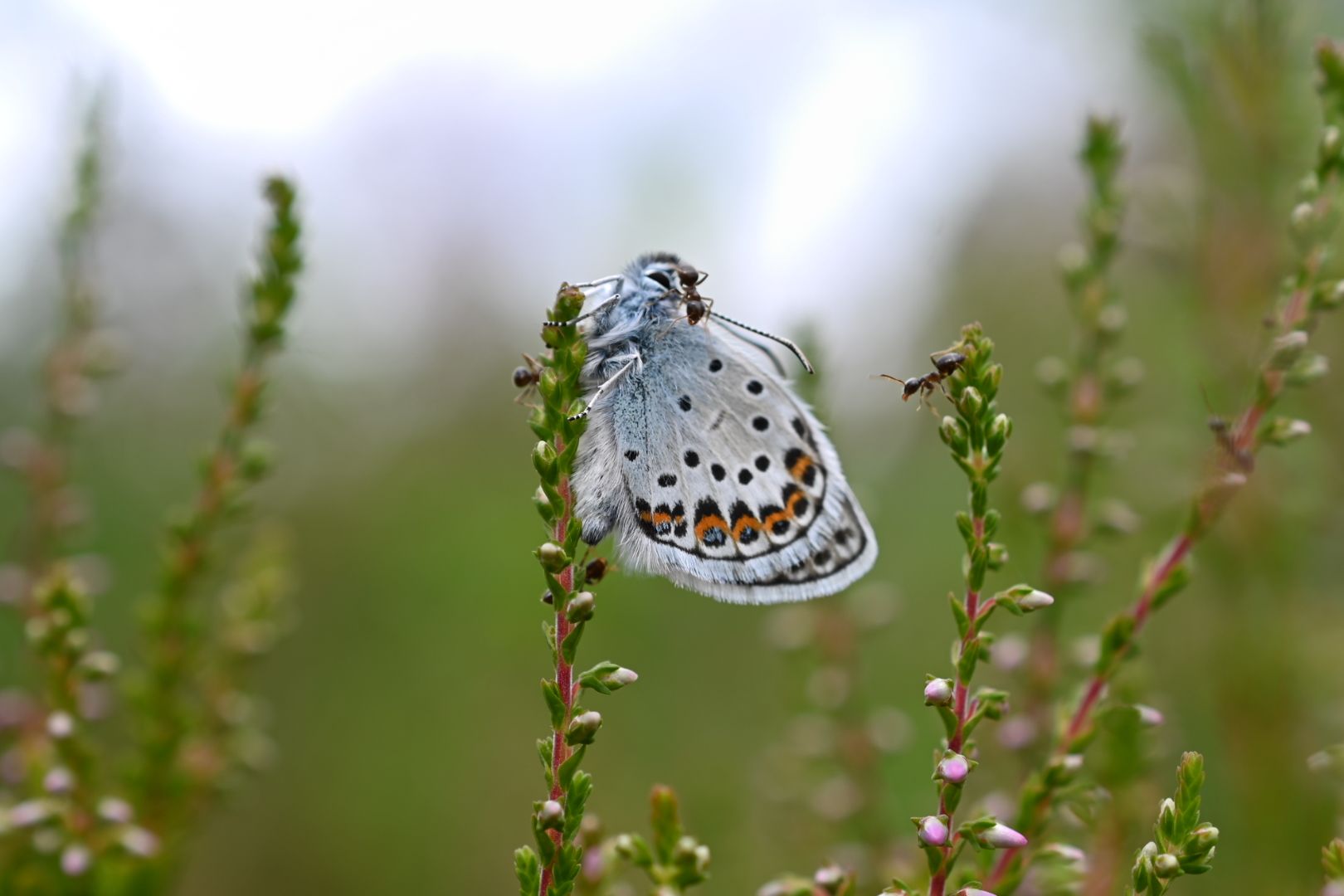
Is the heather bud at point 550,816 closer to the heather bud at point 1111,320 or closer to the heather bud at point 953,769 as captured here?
the heather bud at point 953,769

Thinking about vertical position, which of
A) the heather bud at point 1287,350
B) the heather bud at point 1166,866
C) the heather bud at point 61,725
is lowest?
the heather bud at point 1166,866

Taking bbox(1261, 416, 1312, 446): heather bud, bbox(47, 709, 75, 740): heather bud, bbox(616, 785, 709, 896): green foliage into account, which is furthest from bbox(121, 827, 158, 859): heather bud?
bbox(1261, 416, 1312, 446): heather bud

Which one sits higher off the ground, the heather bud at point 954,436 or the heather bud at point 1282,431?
the heather bud at point 1282,431

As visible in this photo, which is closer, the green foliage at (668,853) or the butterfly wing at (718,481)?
the green foliage at (668,853)

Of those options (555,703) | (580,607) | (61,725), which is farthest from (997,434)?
(61,725)

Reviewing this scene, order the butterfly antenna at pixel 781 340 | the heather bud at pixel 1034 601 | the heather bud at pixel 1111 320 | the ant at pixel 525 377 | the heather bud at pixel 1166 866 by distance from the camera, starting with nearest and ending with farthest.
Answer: the heather bud at pixel 1166 866
the heather bud at pixel 1034 601
the ant at pixel 525 377
the heather bud at pixel 1111 320
the butterfly antenna at pixel 781 340

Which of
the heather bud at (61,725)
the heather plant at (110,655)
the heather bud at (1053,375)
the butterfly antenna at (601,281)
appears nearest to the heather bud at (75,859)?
the heather plant at (110,655)

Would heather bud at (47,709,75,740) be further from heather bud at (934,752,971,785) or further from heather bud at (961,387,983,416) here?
heather bud at (961,387,983,416)
